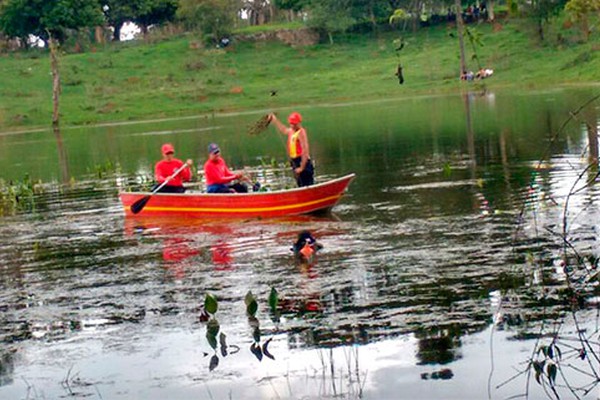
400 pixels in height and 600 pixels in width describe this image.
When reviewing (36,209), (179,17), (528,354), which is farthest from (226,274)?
(179,17)

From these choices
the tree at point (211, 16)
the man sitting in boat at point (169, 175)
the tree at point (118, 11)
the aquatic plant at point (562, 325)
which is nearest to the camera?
the aquatic plant at point (562, 325)

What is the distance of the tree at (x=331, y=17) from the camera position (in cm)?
8900

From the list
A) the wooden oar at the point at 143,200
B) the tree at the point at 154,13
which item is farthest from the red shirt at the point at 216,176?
the tree at the point at 154,13

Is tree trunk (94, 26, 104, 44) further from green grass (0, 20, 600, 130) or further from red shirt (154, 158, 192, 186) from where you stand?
red shirt (154, 158, 192, 186)

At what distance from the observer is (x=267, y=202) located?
70.2 feet

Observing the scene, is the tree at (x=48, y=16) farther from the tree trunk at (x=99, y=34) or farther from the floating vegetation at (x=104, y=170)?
the floating vegetation at (x=104, y=170)

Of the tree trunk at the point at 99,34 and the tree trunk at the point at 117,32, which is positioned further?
the tree trunk at the point at 117,32

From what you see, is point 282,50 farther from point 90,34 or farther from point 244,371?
point 244,371

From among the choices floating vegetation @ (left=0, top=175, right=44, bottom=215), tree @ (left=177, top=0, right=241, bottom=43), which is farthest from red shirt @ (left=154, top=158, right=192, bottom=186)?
tree @ (left=177, top=0, right=241, bottom=43)

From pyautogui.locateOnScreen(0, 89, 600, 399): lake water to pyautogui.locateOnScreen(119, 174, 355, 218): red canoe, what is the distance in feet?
0.89

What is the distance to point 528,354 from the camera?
33.8 feet

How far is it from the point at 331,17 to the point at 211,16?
8651mm

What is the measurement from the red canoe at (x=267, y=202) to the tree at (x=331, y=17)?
67.2 metres

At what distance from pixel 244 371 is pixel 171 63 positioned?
7319 centimetres
